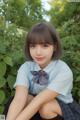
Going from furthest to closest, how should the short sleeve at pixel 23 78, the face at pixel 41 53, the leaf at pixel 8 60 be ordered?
1. the leaf at pixel 8 60
2. the short sleeve at pixel 23 78
3. the face at pixel 41 53

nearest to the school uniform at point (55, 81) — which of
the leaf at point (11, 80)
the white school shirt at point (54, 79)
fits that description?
the white school shirt at point (54, 79)

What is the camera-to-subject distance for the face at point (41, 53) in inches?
111

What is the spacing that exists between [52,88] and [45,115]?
0.21 m

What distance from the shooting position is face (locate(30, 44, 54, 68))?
2.83 metres

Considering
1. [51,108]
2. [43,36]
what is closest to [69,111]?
[51,108]

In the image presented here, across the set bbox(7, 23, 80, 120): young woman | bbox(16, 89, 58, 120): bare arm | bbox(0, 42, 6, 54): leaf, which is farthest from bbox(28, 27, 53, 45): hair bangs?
bbox(0, 42, 6, 54): leaf

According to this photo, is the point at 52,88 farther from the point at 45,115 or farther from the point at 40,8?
the point at 40,8

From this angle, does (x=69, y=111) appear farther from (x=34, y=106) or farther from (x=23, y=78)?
(x=23, y=78)

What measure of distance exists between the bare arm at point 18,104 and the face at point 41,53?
0.27 metres

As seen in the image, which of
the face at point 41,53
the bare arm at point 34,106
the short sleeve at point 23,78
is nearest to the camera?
the bare arm at point 34,106

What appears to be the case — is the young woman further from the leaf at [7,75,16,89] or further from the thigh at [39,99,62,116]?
the leaf at [7,75,16,89]

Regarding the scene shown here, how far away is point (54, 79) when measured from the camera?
284cm

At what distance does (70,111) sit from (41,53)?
505mm

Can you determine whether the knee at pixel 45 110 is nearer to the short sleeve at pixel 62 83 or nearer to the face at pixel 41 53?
the short sleeve at pixel 62 83
